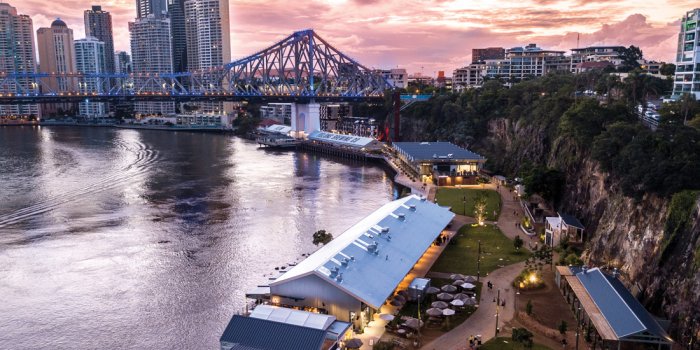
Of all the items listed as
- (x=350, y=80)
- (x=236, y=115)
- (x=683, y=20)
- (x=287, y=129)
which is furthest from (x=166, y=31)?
(x=683, y=20)

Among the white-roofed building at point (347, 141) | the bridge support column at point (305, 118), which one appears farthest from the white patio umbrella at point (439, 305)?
the bridge support column at point (305, 118)

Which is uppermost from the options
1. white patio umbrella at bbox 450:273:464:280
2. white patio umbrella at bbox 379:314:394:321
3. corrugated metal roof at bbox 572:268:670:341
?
corrugated metal roof at bbox 572:268:670:341

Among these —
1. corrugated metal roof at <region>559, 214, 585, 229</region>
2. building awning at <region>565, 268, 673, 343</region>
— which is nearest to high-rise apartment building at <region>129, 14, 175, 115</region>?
corrugated metal roof at <region>559, 214, 585, 229</region>

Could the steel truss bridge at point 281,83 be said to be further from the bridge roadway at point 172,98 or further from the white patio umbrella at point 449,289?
the white patio umbrella at point 449,289

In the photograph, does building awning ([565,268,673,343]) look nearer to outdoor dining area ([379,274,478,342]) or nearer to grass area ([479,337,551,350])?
grass area ([479,337,551,350])

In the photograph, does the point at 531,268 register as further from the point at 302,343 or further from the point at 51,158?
the point at 51,158

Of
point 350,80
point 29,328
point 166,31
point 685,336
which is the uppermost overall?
point 166,31
